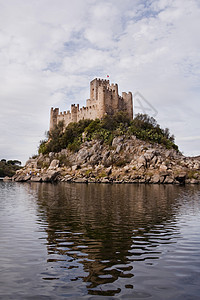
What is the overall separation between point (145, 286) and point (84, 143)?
65.1m

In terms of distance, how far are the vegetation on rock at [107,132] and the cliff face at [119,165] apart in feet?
8.43

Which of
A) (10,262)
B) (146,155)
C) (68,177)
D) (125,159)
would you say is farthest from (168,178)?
(10,262)

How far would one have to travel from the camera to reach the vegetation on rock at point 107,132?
67.6 meters

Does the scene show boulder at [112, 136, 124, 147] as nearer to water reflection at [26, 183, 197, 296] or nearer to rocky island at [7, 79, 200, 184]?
rocky island at [7, 79, 200, 184]

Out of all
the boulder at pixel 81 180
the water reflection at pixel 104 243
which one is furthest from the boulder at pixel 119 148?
the water reflection at pixel 104 243

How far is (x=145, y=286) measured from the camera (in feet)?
17.2

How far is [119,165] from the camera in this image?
59000 millimetres

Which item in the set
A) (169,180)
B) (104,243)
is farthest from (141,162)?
(104,243)

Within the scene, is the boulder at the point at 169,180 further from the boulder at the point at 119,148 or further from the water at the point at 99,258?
the water at the point at 99,258

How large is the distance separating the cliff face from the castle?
12.3m

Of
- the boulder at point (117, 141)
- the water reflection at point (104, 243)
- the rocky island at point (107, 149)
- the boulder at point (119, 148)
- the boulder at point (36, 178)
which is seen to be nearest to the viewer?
the water reflection at point (104, 243)

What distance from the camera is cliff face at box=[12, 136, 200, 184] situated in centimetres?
5147

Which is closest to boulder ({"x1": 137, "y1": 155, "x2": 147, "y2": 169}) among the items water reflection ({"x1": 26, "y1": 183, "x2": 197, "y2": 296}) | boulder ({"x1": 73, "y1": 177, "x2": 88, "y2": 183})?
boulder ({"x1": 73, "y1": 177, "x2": 88, "y2": 183})

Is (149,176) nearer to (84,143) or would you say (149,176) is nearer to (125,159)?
(125,159)
